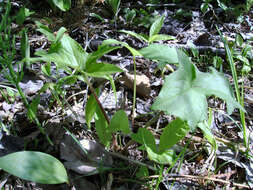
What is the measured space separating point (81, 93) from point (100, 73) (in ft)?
1.92

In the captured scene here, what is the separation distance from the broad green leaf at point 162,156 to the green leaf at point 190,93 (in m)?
0.24

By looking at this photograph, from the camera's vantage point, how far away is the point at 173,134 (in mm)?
831

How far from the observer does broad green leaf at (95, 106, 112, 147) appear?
91 centimetres

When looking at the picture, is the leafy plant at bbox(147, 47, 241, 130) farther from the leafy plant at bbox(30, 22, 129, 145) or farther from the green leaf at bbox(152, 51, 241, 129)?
the leafy plant at bbox(30, 22, 129, 145)

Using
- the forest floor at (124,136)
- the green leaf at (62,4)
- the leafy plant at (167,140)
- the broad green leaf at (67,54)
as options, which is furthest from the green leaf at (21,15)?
the leafy plant at (167,140)

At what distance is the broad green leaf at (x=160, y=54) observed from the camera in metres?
0.81

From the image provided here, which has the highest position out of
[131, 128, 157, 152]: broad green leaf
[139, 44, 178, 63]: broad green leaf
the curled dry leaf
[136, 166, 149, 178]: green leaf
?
[139, 44, 178, 63]: broad green leaf

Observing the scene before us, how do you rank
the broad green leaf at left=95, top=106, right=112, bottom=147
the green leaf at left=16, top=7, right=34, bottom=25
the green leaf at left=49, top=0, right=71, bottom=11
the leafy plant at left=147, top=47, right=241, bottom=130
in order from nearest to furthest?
the leafy plant at left=147, top=47, right=241, bottom=130 → the broad green leaf at left=95, top=106, right=112, bottom=147 → the green leaf at left=16, top=7, right=34, bottom=25 → the green leaf at left=49, top=0, right=71, bottom=11

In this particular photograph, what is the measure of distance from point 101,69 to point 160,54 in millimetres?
240

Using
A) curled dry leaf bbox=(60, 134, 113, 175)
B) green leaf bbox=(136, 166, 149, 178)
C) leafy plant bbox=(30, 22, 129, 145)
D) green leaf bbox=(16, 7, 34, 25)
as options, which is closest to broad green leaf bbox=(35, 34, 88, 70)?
leafy plant bbox=(30, 22, 129, 145)

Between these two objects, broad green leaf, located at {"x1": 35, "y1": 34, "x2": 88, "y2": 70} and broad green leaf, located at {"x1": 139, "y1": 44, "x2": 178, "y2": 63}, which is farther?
broad green leaf, located at {"x1": 139, "y1": 44, "x2": 178, "y2": 63}

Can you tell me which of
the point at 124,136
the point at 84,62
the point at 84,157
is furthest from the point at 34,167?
the point at 124,136

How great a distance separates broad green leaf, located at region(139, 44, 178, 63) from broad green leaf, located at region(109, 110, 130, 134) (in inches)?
9.0

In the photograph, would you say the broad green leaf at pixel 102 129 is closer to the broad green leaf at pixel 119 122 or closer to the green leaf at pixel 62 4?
the broad green leaf at pixel 119 122
